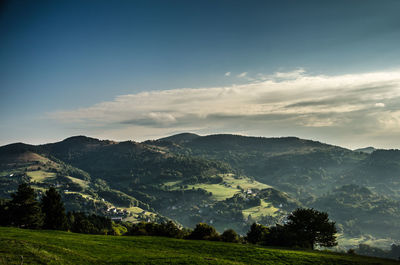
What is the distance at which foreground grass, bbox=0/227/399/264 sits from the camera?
23.6 m

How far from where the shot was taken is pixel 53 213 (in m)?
59.5

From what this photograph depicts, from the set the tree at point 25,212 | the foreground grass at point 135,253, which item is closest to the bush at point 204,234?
the foreground grass at point 135,253

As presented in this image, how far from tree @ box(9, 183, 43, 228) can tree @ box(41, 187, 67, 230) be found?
1.60 meters

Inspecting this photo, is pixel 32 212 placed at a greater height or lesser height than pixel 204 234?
greater

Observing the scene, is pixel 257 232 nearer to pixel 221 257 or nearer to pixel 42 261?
pixel 221 257

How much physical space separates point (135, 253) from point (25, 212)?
38994 millimetres

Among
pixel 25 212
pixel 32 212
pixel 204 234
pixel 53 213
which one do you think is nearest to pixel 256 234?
pixel 204 234

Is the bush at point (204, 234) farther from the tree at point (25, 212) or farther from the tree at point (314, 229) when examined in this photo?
the tree at point (25, 212)

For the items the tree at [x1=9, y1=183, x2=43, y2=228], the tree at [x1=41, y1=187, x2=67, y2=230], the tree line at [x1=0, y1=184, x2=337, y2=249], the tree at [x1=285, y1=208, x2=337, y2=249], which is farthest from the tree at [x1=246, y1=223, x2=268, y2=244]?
the tree at [x1=9, y1=183, x2=43, y2=228]

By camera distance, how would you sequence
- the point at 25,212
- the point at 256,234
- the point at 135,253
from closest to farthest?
the point at 135,253 < the point at 25,212 < the point at 256,234

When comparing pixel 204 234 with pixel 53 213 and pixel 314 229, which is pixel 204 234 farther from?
pixel 53 213

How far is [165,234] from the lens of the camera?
5862 cm

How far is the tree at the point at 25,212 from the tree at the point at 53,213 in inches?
62.9

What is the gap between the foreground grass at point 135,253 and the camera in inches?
927
